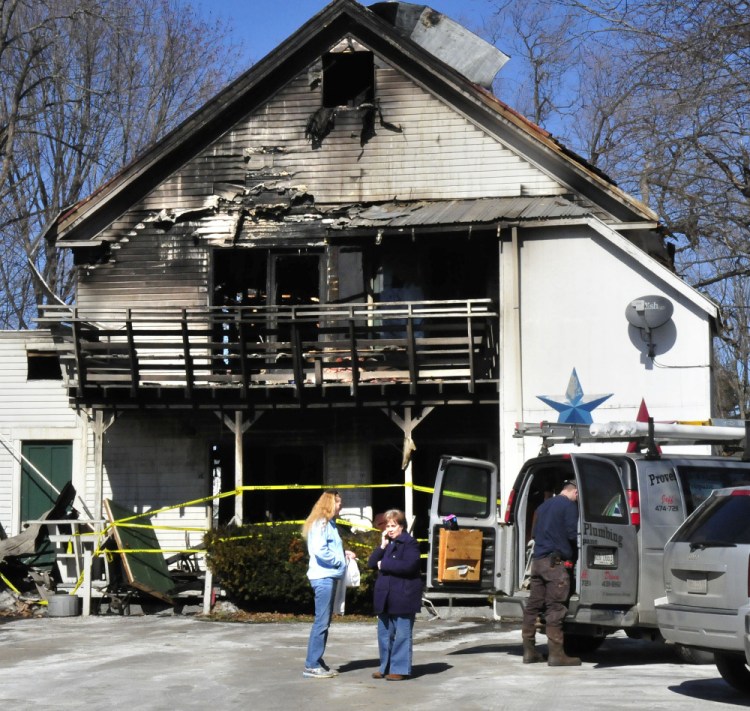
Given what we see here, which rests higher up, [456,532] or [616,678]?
[456,532]

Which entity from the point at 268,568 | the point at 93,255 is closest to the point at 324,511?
the point at 268,568

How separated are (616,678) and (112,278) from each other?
13706mm

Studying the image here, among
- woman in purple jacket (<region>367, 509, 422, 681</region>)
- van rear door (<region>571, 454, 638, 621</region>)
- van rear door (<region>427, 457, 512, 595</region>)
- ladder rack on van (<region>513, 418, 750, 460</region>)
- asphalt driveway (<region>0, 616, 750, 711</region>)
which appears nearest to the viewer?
asphalt driveway (<region>0, 616, 750, 711</region>)

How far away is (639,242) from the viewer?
21.9 meters

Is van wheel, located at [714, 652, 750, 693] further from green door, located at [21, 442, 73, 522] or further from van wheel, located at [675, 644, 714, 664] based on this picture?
green door, located at [21, 442, 73, 522]

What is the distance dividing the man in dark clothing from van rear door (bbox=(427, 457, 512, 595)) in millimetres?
1188

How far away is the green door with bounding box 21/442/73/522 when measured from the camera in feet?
73.3

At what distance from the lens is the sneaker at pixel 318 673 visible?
1112cm

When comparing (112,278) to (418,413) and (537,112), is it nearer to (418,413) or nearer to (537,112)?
(418,413)

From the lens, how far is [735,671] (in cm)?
983

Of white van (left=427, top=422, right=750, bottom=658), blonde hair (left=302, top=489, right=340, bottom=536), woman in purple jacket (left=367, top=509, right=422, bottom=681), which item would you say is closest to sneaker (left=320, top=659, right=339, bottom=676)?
woman in purple jacket (left=367, top=509, right=422, bottom=681)

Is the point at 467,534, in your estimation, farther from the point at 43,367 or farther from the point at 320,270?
the point at 43,367

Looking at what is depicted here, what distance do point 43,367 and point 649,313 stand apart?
10.7m

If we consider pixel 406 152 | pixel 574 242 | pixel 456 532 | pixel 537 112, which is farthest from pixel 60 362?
pixel 537 112
